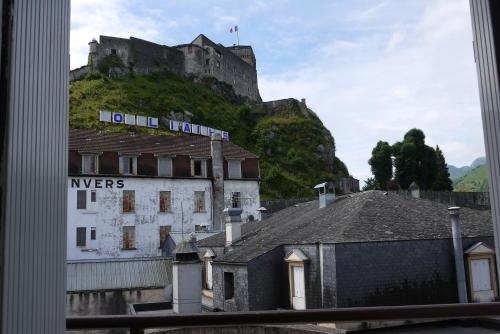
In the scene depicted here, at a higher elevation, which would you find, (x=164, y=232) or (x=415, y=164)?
(x=415, y=164)

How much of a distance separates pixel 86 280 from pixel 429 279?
41.8 ft

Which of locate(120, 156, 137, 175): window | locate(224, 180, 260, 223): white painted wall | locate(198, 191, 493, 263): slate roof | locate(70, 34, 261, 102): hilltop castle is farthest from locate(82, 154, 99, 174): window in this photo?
locate(70, 34, 261, 102): hilltop castle

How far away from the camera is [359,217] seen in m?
13.9

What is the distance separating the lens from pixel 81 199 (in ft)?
89.1

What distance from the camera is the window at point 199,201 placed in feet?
98.7

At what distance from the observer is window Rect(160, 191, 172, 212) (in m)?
29.1

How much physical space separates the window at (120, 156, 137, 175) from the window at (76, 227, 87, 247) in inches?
158

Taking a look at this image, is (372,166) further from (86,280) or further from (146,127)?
(86,280)

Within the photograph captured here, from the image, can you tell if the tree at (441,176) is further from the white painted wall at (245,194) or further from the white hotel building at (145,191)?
the white hotel building at (145,191)

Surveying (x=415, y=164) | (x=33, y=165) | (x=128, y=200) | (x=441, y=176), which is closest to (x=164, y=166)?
(x=128, y=200)

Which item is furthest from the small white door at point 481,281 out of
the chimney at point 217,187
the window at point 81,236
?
the window at point 81,236

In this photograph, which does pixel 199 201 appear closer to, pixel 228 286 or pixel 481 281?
pixel 228 286

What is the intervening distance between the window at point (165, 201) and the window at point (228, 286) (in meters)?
14.7

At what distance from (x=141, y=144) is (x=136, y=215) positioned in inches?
186
